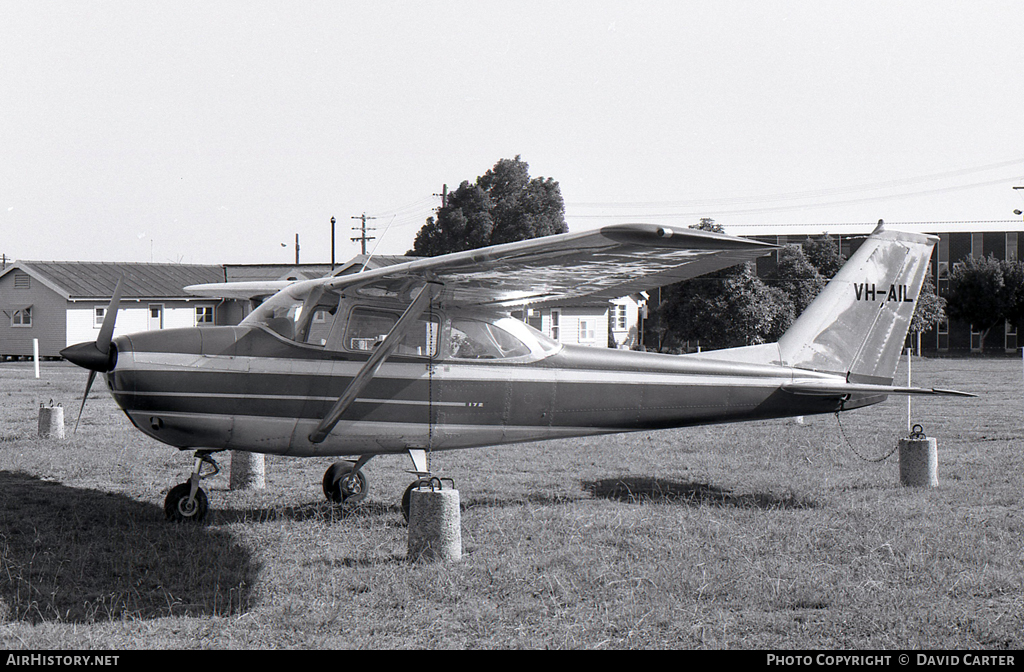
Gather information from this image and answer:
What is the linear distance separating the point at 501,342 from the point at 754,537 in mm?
2905

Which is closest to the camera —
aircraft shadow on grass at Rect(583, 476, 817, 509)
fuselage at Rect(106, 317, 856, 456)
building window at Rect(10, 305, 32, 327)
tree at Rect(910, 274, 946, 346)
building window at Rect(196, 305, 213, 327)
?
fuselage at Rect(106, 317, 856, 456)

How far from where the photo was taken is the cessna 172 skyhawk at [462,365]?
22.7 feet

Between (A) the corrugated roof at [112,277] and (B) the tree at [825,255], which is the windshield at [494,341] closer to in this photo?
(A) the corrugated roof at [112,277]

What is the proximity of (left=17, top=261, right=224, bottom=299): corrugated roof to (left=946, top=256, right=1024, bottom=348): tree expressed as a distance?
171 ft

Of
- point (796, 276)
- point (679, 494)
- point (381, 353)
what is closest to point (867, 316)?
point (679, 494)

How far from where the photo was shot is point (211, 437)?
714 centimetres

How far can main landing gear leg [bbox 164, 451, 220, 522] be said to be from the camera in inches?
293

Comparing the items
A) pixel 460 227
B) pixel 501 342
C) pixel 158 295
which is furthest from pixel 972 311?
pixel 501 342

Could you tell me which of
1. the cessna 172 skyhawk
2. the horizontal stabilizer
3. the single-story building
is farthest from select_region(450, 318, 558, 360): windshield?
the single-story building

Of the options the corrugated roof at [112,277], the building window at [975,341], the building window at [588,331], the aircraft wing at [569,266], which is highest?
the corrugated roof at [112,277]

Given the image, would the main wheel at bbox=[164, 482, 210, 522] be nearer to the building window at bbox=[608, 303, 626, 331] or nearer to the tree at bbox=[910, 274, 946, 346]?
the building window at bbox=[608, 303, 626, 331]

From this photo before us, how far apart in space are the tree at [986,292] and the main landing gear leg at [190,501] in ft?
214

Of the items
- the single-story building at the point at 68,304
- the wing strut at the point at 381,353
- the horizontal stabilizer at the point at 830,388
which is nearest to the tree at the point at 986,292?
the single-story building at the point at 68,304

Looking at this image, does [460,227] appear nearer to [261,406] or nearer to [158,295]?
[158,295]
